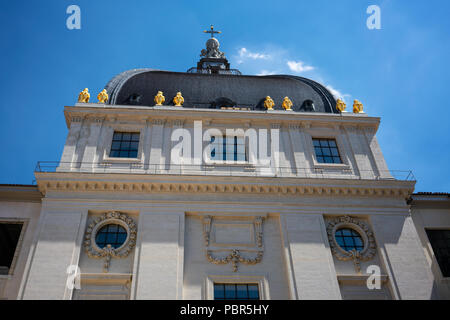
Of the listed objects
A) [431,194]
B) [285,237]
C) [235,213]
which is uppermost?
[431,194]

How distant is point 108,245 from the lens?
687 inches

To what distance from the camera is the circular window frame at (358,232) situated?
59.6ft

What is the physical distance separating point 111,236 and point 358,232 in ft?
36.2

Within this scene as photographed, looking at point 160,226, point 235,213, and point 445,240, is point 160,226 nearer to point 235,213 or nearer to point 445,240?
point 235,213

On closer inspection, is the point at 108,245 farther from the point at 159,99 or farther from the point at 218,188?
the point at 159,99

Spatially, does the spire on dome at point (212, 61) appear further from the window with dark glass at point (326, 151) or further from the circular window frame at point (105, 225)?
the circular window frame at point (105, 225)

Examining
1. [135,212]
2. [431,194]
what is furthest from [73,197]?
[431,194]

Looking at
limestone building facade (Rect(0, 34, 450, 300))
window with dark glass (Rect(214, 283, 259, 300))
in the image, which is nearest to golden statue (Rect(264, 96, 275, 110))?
limestone building facade (Rect(0, 34, 450, 300))

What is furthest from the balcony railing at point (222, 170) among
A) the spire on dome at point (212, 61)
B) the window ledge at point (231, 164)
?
the spire on dome at point (212, 61)

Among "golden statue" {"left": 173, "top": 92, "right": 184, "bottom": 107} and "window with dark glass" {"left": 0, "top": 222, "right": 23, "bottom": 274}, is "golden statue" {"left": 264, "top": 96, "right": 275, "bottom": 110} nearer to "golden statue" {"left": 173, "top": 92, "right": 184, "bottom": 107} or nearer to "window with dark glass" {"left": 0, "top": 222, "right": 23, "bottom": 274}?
"golden statue" {"left": 173, "top": 92, "right": 184, "bottom": 107}

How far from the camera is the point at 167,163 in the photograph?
20.2 m

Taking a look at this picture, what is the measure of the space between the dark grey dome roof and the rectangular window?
2.71m

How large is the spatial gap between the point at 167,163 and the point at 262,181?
467cm

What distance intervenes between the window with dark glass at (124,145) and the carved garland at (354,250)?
33.1 feet
